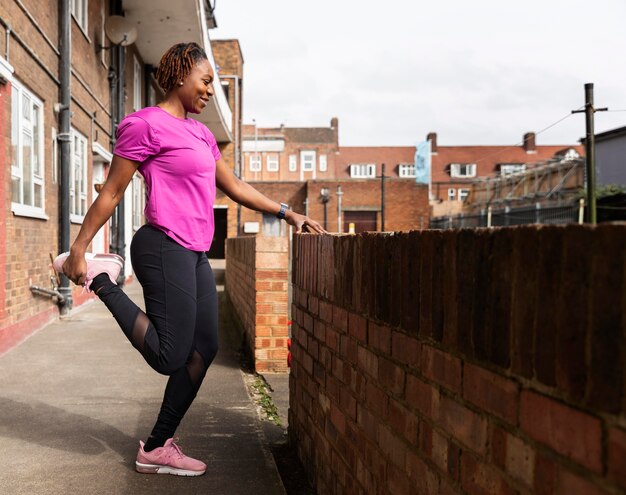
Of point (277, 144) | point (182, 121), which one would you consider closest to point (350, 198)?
point (277, 144)

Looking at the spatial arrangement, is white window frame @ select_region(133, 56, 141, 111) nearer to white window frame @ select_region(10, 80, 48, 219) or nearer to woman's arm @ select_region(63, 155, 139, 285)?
white window frame @ select_region(10, 80, 48, 219)

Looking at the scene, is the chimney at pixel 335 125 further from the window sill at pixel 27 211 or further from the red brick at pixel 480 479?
the red brick at pixel 480 479

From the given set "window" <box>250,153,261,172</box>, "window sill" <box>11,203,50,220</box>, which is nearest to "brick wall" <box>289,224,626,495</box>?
"window sill" <box>11,203,50,220</box>

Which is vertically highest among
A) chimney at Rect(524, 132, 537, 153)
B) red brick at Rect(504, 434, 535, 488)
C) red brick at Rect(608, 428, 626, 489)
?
chimney at Rect(524, 132, 537, 153)

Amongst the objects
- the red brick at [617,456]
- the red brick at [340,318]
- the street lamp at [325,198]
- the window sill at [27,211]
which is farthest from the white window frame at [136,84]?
the street lamp at [325,198]

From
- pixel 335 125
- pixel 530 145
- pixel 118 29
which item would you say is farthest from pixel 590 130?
pixel 530 145

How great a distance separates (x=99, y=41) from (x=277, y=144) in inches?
2388

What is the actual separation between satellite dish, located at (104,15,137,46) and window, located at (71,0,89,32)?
112cm

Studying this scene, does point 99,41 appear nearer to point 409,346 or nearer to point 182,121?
point 182,121

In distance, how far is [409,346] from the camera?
1937 millimetres

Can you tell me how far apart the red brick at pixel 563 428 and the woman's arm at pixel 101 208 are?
6.68ft

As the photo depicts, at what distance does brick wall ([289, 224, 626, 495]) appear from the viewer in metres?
1.10

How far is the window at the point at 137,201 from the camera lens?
17203mm

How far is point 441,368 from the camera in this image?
67.7 inches
